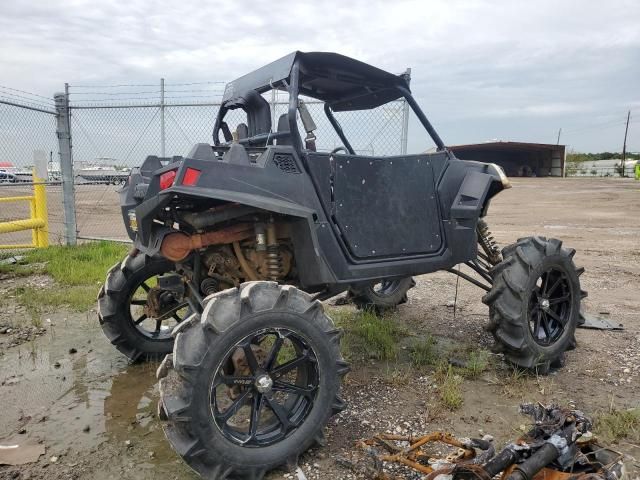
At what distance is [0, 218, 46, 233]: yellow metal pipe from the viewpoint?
852 centimetres

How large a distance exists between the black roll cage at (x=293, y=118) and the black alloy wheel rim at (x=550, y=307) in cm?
146

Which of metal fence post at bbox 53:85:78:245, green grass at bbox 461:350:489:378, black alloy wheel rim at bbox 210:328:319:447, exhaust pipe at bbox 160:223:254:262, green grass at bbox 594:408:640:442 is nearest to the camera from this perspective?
black alloy wheel rim at bbox 210:328:319:447

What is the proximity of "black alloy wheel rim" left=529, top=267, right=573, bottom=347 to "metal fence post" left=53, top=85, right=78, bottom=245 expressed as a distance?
776 cm

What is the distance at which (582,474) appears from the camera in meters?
2.39

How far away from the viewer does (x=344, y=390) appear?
404 cm

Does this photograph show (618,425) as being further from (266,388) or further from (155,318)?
(155,318)

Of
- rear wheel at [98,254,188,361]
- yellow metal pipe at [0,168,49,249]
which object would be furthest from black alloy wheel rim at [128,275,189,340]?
yellow metal pipe at [0,168,49,249]

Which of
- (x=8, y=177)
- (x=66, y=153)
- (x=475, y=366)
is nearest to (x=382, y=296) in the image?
(x=475, y=366)

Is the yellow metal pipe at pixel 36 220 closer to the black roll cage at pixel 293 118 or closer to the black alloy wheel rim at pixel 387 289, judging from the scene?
the black roll cage at pixel 293 118

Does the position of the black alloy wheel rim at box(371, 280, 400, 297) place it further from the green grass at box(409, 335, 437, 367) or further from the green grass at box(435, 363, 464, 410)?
the green grass at box(435, 363, 464, 410)

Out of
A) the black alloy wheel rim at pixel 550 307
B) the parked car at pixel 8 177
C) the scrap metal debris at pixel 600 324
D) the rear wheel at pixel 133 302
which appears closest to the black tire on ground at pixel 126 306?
the rear wheel at pixel 133 302

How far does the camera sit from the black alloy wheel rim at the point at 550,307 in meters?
4.45

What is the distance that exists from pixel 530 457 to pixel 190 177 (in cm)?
224

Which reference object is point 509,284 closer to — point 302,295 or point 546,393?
point 546,393
